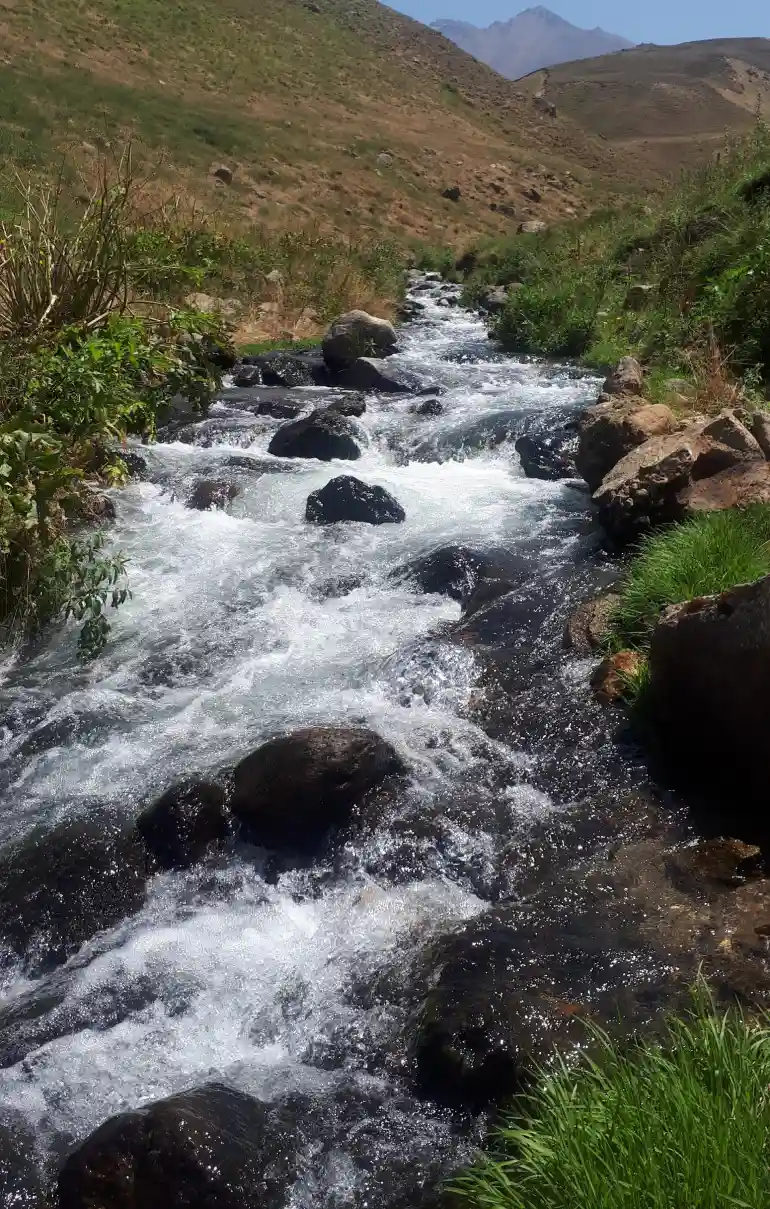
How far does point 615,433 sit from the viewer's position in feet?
28.4

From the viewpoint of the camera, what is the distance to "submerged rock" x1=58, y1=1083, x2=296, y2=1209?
3.07 m

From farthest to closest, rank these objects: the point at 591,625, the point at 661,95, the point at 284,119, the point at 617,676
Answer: the point at 661,95 < the point at 284,119 < the point at 591,625 < the point at 617,676

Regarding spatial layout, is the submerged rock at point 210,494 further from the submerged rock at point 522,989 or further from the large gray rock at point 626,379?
the submerged rock at point 522,989

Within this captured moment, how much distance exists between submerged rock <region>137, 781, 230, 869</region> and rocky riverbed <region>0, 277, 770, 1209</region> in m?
0.02

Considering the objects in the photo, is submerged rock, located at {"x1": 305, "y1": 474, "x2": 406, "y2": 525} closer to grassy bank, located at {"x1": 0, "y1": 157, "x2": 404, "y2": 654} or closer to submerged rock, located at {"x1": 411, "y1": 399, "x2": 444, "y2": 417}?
grassy bank, located at {"x1": 0, "y1": 157, "x2": 404, "y2": 654}

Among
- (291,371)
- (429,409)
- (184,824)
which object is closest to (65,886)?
(184,824)

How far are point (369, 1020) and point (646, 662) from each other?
272 centimetres

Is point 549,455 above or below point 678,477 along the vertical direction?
below

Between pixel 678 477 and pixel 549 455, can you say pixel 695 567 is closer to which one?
pixel 678 477

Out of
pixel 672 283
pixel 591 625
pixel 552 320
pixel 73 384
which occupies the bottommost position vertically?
pixel 591 625

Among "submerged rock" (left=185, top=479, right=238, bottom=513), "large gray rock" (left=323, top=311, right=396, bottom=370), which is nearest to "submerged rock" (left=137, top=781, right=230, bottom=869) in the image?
"submerged rock" (left=185, top=479, right=238, bottom=513)

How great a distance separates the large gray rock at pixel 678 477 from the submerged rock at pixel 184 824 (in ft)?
13.1

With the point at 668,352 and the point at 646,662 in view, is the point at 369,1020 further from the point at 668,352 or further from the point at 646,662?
the point at 668,352

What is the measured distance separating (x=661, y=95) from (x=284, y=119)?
5737cm
